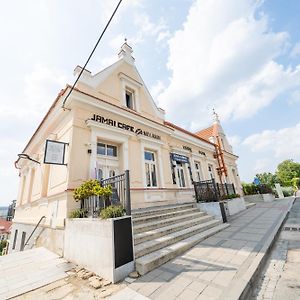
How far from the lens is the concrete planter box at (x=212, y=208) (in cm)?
785

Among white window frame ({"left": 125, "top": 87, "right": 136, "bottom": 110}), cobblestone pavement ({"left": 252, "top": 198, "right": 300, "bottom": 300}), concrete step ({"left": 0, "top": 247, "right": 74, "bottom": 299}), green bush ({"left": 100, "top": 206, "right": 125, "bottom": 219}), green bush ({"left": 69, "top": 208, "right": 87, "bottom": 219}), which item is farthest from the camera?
white window frame ({"left": 125, "top": 87, "right": 136, "bottom": 110})

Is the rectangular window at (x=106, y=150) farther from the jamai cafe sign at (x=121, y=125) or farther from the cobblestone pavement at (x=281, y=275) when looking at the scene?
the cobblestone pavement at (x=281, y=275)

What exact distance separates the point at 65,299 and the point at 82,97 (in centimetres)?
627

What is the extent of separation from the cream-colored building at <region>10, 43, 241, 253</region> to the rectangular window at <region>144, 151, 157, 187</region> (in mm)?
54

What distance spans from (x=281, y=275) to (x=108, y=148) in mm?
6915

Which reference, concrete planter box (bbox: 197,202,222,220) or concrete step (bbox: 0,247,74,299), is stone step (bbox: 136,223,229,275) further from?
concrete planter box (bbox: 197,202,222,220)

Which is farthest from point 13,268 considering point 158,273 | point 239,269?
point 239,269

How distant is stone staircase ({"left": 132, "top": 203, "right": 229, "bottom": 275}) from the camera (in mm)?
3850

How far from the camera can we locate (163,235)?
16.7 ft

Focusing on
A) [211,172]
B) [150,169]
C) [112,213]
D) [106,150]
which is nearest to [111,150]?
[106,150]

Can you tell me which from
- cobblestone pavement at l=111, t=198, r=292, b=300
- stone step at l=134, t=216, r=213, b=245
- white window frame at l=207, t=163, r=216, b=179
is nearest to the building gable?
stone step at l=134, t=216, r=213, b=245

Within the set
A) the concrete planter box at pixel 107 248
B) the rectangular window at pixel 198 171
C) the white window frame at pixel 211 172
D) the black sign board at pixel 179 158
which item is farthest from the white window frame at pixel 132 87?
the white window frame at pixel 211 172

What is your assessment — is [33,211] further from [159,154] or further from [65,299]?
[65,299]

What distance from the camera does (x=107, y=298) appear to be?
2758 mm
